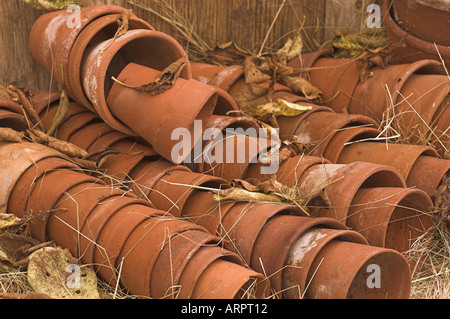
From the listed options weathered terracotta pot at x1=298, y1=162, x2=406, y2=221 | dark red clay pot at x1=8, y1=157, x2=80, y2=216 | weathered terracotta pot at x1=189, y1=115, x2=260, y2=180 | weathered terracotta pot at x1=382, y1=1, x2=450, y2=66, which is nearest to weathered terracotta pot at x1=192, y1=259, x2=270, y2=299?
weathered terracotta pot at x1=298, y1=162, x2=406, y2=221

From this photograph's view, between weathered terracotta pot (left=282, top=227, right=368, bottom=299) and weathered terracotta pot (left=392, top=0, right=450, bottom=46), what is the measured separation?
166 cm

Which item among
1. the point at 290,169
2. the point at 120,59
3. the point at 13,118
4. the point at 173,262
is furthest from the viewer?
the point at 120,59

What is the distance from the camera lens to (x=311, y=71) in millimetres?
3656

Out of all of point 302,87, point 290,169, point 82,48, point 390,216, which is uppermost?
point 82,48

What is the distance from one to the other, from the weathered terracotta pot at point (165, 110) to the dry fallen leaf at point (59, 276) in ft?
2.12

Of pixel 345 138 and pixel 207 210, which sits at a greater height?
pixel 345 138

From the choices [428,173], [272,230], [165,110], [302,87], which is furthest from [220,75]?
[272,230]

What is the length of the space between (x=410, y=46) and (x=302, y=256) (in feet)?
6.28

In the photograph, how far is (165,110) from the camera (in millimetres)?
2545

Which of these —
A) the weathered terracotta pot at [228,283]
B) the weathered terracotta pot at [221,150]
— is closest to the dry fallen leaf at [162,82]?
the weathered terracotta pot at [221,150]

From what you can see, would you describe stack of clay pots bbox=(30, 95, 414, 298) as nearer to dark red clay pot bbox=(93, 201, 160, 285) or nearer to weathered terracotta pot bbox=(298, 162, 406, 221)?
weathered terracotta pot bbox=(298, 162, 406, 221)

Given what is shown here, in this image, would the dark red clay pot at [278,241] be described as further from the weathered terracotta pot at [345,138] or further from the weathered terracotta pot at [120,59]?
the weathered terracotta pot at [120,59]

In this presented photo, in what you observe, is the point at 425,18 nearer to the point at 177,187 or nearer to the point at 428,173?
the point at 428,173
